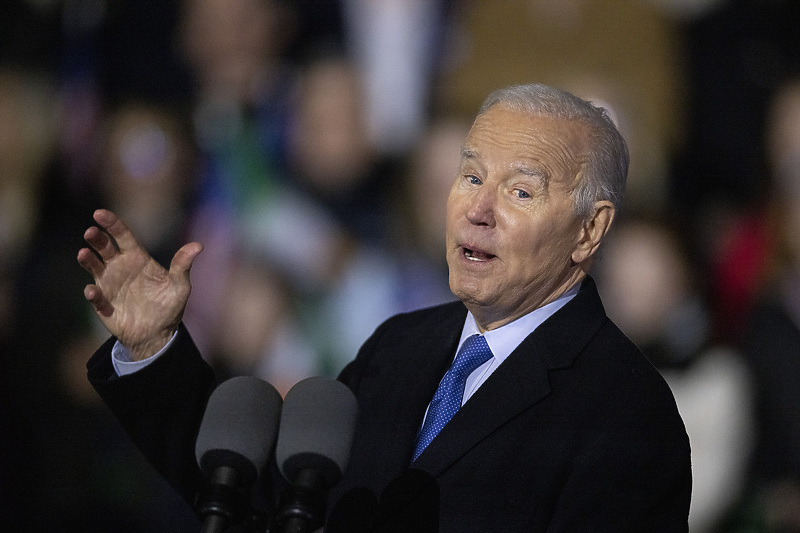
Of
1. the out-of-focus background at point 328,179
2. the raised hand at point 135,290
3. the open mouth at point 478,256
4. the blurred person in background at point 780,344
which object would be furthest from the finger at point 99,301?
the blurred person in background at point 780,344

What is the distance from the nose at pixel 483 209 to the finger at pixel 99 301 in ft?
2.26

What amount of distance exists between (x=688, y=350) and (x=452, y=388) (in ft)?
7.48

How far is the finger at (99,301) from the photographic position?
1.61 metres

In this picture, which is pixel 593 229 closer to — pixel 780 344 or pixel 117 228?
pixel 117 228

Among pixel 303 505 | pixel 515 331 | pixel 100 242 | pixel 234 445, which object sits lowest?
pixel 303 505

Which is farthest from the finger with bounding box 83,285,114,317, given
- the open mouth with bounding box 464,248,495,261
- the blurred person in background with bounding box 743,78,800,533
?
the blurred person in background with bounding box 743,78,800,533

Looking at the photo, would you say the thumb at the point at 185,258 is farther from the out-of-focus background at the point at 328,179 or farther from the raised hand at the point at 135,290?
the out-of-focus background at the point at 328,179

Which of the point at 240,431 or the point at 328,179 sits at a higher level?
the point at 328,179

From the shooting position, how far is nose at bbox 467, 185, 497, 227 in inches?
65.6

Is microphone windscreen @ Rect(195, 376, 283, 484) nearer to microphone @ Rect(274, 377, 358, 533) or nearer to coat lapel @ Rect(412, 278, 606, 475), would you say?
microphone @ Rect(274, 377, 358, 533)

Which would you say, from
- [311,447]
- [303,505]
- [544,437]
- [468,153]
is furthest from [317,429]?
[468,153]

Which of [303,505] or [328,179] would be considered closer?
[303,505]

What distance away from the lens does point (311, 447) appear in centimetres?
131

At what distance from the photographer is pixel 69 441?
384 centimetres
